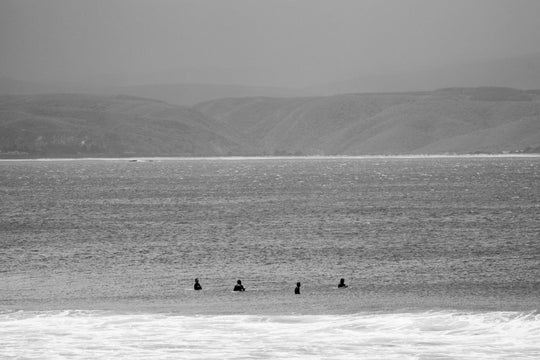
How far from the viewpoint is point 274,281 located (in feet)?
156

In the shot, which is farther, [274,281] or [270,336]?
[274,281]

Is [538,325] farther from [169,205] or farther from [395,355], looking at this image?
[169,205]

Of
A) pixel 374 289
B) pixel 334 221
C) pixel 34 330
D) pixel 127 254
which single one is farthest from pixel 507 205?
pixel 34 330

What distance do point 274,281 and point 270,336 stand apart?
46.3ft

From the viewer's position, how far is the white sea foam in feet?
101

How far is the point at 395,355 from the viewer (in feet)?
98.6

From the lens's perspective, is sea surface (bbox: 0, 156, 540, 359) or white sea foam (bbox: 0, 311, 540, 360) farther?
sea surface (bbox: 0, 156, 540, 359)

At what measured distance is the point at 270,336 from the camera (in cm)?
3338

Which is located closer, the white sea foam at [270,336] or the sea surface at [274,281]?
the white sea foam at [270,336]

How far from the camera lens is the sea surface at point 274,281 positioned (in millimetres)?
32312

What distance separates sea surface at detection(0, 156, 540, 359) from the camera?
106ft

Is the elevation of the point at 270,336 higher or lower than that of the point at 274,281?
lower

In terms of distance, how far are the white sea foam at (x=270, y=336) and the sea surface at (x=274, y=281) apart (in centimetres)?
8

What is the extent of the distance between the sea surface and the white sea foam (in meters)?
0.08
